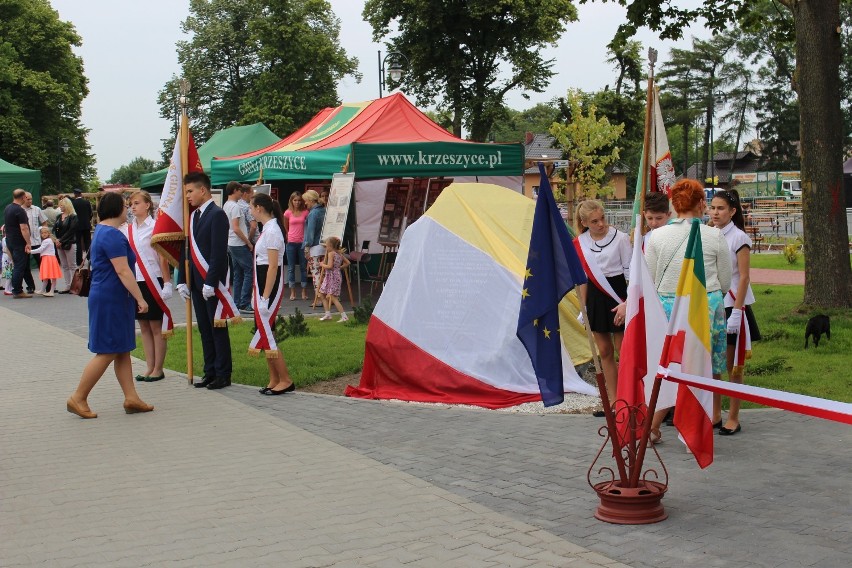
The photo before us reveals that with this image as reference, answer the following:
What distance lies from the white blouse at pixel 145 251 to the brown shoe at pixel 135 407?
185 centimetres

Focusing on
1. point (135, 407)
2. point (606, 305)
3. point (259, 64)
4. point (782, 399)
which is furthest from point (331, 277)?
point (259, 64)

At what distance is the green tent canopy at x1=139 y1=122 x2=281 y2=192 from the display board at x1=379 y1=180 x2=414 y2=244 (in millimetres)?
9568

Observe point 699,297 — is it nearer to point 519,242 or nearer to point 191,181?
point 519,242

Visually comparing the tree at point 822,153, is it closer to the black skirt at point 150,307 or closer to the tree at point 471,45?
the black skirt at point 150,307

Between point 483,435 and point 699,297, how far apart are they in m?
2.35

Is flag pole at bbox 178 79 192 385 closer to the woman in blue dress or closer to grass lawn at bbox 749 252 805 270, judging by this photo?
the woman in blue dress

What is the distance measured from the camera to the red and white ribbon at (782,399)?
4.19m

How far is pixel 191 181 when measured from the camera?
9609 millimetres

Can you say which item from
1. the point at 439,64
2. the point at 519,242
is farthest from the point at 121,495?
the point at 439,64

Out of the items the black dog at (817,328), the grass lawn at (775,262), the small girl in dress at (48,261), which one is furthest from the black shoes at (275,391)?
the grass lawn at (775,262)

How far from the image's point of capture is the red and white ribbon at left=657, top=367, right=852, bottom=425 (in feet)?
13.7

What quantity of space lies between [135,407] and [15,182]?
2228cm

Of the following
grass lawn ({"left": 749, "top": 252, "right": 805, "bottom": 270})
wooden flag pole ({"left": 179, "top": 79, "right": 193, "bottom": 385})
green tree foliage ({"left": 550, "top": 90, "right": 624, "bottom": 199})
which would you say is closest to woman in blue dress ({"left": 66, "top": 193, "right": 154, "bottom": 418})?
wooden flag pole ({"left": 179, "top": 79, "right": 193, "bottom": 385})

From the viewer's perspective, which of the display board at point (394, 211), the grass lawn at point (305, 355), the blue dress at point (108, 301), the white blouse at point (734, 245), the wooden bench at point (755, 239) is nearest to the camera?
the white blouse at point (734, 245)
